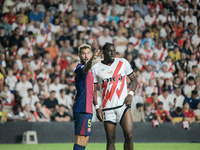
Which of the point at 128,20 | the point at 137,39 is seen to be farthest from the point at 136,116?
the point at 128,20

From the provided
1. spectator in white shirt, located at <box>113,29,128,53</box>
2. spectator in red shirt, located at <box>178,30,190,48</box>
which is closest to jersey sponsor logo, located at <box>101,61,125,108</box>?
spectator in white shirt, located at <box>113,29,128,53</box>

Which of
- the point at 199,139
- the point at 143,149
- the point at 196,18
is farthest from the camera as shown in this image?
the point at 196,18

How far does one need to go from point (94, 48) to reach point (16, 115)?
4084mm

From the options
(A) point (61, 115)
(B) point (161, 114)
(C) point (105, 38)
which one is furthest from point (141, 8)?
(A) point (61, 115)

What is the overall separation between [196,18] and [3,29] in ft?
28.9

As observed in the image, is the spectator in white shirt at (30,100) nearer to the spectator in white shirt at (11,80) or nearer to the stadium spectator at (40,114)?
the stadium spectator at (40,114)

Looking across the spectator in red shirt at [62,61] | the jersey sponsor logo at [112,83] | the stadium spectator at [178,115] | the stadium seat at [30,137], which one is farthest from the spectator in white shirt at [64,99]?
the jersey sponsor logo at [112,83]

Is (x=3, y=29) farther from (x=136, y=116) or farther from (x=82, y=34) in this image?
(x=136, y=116)

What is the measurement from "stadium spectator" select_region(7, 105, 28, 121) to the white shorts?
5728 millimetres

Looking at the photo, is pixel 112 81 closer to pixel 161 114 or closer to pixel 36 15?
pixel 161 114

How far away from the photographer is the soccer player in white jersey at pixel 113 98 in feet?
17.8

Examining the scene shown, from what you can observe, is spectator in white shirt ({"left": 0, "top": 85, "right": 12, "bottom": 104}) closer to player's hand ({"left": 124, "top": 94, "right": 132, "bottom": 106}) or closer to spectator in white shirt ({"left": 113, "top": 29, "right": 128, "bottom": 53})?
spectator in white shirt ({"left": 113, "top": 29, "right": 128, "bottom": 53})

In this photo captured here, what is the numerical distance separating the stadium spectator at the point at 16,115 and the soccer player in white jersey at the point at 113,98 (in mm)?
5594

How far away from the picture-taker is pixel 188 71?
1326 centimetres
